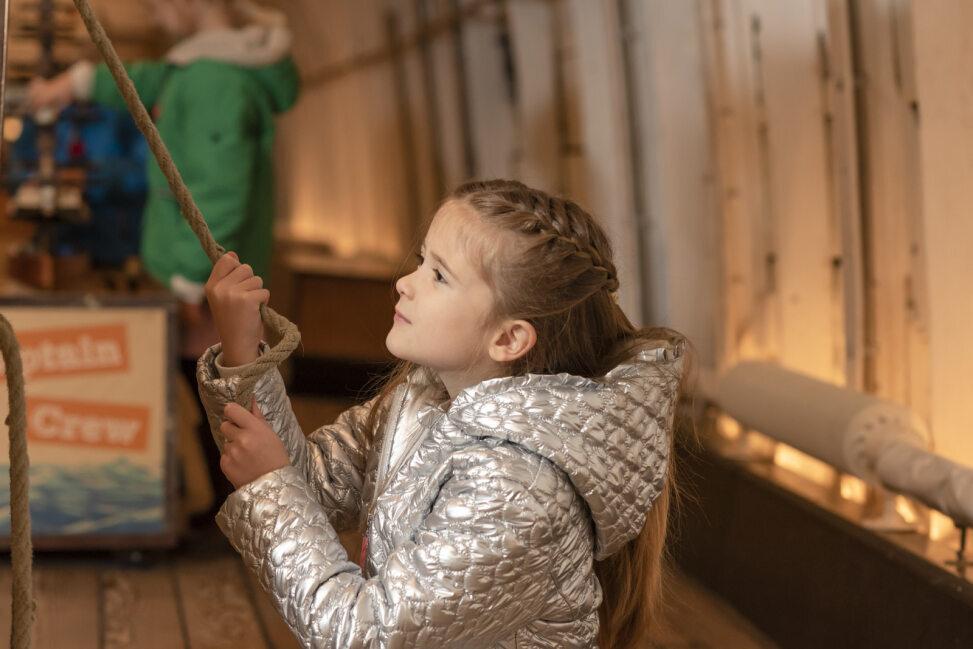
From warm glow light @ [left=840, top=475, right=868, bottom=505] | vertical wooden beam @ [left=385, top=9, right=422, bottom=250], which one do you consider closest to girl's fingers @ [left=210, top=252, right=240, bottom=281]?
warm glow light @ [left=840, top=475, right=868, bottom=505]

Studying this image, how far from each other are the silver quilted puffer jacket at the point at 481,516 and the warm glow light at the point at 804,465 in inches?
78.9

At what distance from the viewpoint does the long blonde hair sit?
5.89 feet

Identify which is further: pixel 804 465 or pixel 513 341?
pixel 804 465

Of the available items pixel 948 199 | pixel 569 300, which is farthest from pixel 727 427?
pixel 569 300

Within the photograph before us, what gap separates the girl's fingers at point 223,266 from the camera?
1.76 metres

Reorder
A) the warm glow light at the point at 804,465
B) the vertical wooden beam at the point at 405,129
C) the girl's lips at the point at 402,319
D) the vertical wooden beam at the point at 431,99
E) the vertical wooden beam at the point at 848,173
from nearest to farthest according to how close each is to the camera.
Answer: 1. the girl's lips at the point at 402,319
2. the vertical wooden beam at the point at 848,173
3. the warm glow light at the point at 804,465
4. the vertical wooden beam at the point at 431,99
5. the vertical wooden beam at the point at 405,129

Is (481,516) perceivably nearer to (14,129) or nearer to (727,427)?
(727,427)

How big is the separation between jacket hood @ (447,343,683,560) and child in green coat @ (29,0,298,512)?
9.00 ft

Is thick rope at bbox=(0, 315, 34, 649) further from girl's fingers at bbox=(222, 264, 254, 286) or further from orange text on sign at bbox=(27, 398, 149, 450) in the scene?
orange text on sign at bbox=(27, 398, 149, 450)

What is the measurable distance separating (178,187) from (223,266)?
125 millimetres

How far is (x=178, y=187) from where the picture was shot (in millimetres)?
1694

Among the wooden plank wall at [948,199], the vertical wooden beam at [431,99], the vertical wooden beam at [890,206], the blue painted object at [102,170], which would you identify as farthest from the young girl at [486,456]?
the vertical wooden beam at [431,99]

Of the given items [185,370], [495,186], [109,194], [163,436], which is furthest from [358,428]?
[109,194]

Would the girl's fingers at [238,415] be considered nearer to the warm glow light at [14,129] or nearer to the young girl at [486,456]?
the young girl at [486,456]
